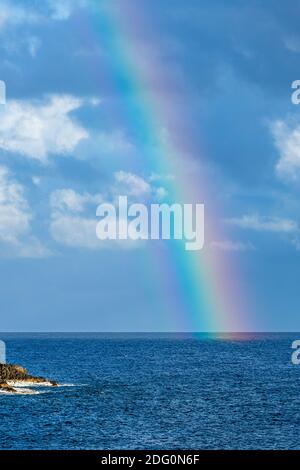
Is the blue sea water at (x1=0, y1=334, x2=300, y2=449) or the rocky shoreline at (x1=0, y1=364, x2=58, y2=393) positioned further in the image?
the rocky shoreline at (x1=0, y1=364, x2=58, y2=393)

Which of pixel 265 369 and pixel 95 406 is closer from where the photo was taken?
pixel 95 406

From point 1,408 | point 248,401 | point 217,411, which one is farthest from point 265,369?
point 1,408

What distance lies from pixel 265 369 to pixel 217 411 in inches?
2990

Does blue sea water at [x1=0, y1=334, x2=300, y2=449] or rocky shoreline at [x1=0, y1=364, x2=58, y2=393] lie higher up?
rocky shoreline at [x1=0, y1=364, x2=58, y2=393]

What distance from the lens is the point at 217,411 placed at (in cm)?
9700

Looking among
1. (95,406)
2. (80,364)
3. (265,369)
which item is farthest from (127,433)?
(80,364)

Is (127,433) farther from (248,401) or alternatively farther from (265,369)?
(265,369)

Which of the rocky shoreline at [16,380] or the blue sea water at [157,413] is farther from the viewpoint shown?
the rocky shoreline at [16,380]

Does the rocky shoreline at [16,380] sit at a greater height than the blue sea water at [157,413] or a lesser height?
greater

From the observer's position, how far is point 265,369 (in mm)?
170875

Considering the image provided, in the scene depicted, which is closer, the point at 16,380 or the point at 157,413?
the point at 157,413

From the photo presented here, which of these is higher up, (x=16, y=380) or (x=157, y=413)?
(x=16, y=380)
